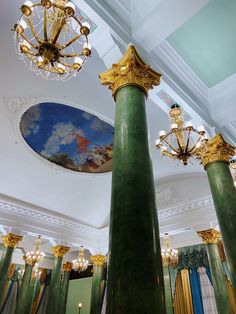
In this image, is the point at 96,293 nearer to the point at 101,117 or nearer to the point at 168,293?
the point at 168,293

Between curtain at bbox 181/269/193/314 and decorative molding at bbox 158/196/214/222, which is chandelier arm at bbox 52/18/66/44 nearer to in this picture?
decorative molding at bbox 158/196/214/222

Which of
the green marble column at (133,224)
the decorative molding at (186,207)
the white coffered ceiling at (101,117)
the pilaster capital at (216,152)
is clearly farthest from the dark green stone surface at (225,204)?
the decorative molding at (186,207)

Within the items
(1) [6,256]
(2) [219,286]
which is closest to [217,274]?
(2) [219,286]

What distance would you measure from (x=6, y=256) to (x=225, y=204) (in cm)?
798

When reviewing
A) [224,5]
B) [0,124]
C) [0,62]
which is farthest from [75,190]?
[224,5]

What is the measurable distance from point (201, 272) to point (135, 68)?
1017 centimetres

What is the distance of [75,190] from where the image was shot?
416 inches

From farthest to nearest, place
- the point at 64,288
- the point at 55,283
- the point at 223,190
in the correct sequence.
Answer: the point at 64,288, the point at 55,283, the point at 223,190

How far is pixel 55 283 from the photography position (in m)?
10.4

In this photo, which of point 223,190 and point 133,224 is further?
point 223,190

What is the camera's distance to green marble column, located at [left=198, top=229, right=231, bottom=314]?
688 cm

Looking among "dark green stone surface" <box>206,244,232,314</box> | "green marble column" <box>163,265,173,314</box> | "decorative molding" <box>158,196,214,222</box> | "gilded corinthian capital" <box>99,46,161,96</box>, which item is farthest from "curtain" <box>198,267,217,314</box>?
"gilded corinthian capital" <box>99,46,161,96</box>

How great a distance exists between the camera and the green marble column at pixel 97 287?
11.1 meters

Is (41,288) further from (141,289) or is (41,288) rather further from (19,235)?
(141,289)
